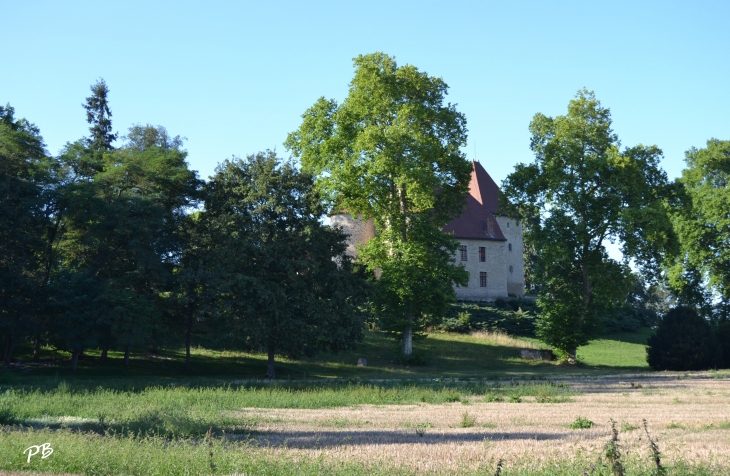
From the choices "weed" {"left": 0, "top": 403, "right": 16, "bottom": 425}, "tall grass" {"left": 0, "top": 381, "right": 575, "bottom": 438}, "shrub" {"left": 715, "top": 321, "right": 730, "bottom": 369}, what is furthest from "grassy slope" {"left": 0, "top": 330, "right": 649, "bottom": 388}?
"weed" {"left": 0, "top": 403, "right": 16, "bottom": 425}

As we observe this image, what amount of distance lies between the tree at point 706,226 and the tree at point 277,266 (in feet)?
85.4

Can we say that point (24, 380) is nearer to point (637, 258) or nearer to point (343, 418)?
point (343, 418)

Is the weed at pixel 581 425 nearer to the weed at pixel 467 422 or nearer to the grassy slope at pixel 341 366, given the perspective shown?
the weed at pixel 467 422

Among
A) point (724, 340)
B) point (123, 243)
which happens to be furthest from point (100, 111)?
point (724, 340)

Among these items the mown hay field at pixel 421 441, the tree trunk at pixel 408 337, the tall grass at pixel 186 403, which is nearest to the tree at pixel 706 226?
the tree trunk at pixel 408 337

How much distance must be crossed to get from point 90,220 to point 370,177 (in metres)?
16.8

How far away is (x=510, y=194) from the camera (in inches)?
1906

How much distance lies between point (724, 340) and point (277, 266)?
30.8 metres

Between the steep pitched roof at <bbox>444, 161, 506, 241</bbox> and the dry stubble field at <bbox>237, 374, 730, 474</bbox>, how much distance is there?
2018 inches

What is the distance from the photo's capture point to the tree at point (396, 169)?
42.4 m

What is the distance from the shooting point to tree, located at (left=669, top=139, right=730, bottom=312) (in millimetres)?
49875

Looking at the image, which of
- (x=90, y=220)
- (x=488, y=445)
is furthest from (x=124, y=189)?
(x=488, y=445)

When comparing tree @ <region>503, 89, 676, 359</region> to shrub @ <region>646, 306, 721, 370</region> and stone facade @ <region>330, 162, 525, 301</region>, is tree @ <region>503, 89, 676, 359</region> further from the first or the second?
stone facade @ <region>330, 162, 525, 301</region>

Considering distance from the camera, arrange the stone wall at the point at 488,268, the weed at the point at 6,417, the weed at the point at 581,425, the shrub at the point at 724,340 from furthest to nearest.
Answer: the stone wall at the point at 488,268, the shrub at the point at 724,340, the weed at the point at 6,417, the weed at the point at 581,425
